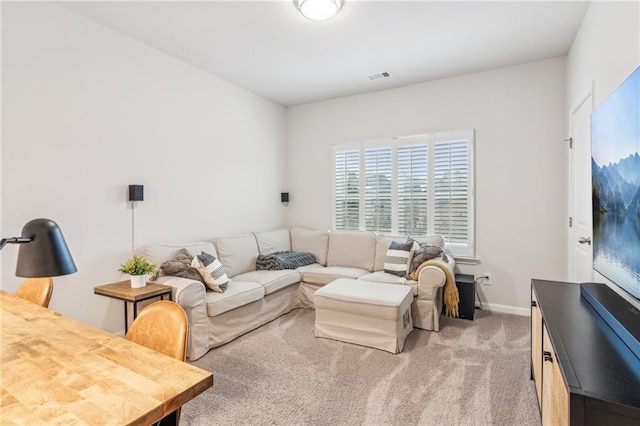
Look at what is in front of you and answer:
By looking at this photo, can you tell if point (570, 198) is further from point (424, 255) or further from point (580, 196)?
point (424, 255)

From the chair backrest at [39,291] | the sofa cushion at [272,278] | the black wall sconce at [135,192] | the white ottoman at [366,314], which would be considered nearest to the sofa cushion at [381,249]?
the white ottoman at [366,314]

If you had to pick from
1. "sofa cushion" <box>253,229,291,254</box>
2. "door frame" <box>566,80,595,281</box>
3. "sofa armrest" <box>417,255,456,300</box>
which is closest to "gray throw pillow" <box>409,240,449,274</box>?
"sofa armrest" <box>417,255,456,300</box>

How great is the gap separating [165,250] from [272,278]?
112 cm

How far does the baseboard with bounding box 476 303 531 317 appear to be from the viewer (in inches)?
148

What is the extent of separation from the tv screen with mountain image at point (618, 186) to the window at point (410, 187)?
6.67ft

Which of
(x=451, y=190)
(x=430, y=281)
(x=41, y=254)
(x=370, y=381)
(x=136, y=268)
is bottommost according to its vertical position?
(x=370, y=381)

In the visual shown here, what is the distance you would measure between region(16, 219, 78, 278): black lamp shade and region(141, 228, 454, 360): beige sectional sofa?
1.76 m

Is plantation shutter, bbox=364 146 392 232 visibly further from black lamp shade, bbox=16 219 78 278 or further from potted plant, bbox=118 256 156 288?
black lamp shade, bbox=16 219 78 278

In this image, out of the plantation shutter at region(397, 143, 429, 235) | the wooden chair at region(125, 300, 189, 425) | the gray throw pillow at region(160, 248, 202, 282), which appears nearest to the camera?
the wooden chair at region(125, 300, 189, 425)

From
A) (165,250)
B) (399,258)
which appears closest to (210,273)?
(165,250)

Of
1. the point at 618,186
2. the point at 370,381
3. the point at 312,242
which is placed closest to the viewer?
the point at 618,186

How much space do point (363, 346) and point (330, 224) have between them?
2284 mm

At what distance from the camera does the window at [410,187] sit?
405 centimetres

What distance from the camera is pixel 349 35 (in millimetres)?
3064
